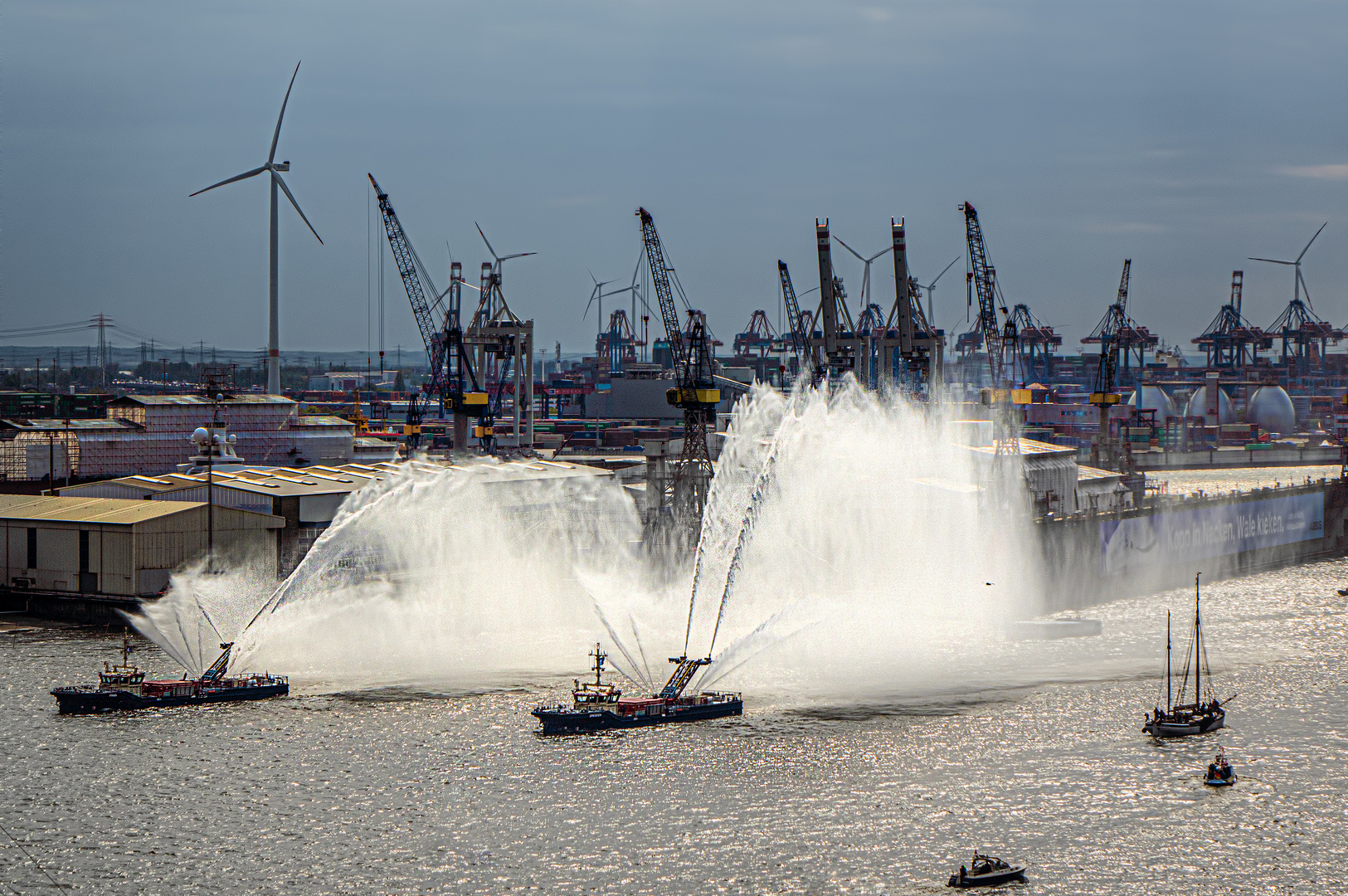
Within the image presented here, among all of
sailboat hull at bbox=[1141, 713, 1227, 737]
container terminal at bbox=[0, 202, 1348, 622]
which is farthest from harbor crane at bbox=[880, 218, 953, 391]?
sailboat hull at bbox=[1141, 713, 1227, 737]

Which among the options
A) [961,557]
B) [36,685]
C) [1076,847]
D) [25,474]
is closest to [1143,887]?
[1076,847]

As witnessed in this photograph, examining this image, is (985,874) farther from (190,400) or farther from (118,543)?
(190,400)

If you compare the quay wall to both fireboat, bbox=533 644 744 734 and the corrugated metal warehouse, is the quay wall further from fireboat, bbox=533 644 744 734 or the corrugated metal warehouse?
the corrugated metal warehouse

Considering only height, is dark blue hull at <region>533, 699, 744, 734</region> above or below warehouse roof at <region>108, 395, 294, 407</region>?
below

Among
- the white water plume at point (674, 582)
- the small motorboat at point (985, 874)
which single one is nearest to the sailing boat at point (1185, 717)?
the white water plume at point (674, 582)

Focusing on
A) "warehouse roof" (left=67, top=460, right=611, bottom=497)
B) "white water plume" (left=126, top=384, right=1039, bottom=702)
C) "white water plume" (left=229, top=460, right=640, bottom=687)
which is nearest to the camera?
"white water plume" (left=126, top=384, right=1039, bottom=702)

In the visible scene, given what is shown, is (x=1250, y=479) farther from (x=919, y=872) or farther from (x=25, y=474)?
(x=919, y=872)

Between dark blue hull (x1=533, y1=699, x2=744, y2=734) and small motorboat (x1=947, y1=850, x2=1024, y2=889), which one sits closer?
small motorboat (x1=947, y1=850, x2=1024, y2=889)
